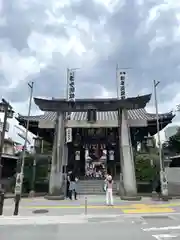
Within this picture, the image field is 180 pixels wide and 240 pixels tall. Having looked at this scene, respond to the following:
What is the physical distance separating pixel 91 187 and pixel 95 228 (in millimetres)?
16077

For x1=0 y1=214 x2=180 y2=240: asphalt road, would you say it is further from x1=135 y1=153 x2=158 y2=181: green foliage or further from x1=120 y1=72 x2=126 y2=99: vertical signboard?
x1=120 y1=72 x2=126 y2=99: vertical signboard

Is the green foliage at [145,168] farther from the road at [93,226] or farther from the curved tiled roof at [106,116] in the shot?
the road at [93,226]

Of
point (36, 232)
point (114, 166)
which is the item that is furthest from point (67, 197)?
point (36, 232)

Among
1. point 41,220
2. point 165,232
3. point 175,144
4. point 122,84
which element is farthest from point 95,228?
point 175,144

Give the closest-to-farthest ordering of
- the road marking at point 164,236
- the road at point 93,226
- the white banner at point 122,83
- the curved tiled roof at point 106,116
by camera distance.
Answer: the road marking at point 164,236
the road at point 93,226
the white banner at point 122,83
the curved tiled roof at point 106,116

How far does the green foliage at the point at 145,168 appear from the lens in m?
23.8

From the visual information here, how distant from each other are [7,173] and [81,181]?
1003 centimetres

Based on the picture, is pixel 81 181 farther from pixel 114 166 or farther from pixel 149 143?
pixel 149 143

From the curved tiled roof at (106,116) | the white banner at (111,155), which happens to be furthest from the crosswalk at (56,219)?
the curved tiled roof at (106,116)

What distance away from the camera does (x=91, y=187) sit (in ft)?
84.4

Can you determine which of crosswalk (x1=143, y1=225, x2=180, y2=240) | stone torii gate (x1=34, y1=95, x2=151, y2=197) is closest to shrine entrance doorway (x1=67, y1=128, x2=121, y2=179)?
stone torii gate (x1=34, y1=95, x2=151, y2=197)

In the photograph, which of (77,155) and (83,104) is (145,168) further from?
(77,155)

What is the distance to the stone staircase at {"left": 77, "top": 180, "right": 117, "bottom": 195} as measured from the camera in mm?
24453

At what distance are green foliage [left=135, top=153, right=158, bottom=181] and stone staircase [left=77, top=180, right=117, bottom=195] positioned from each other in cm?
277
